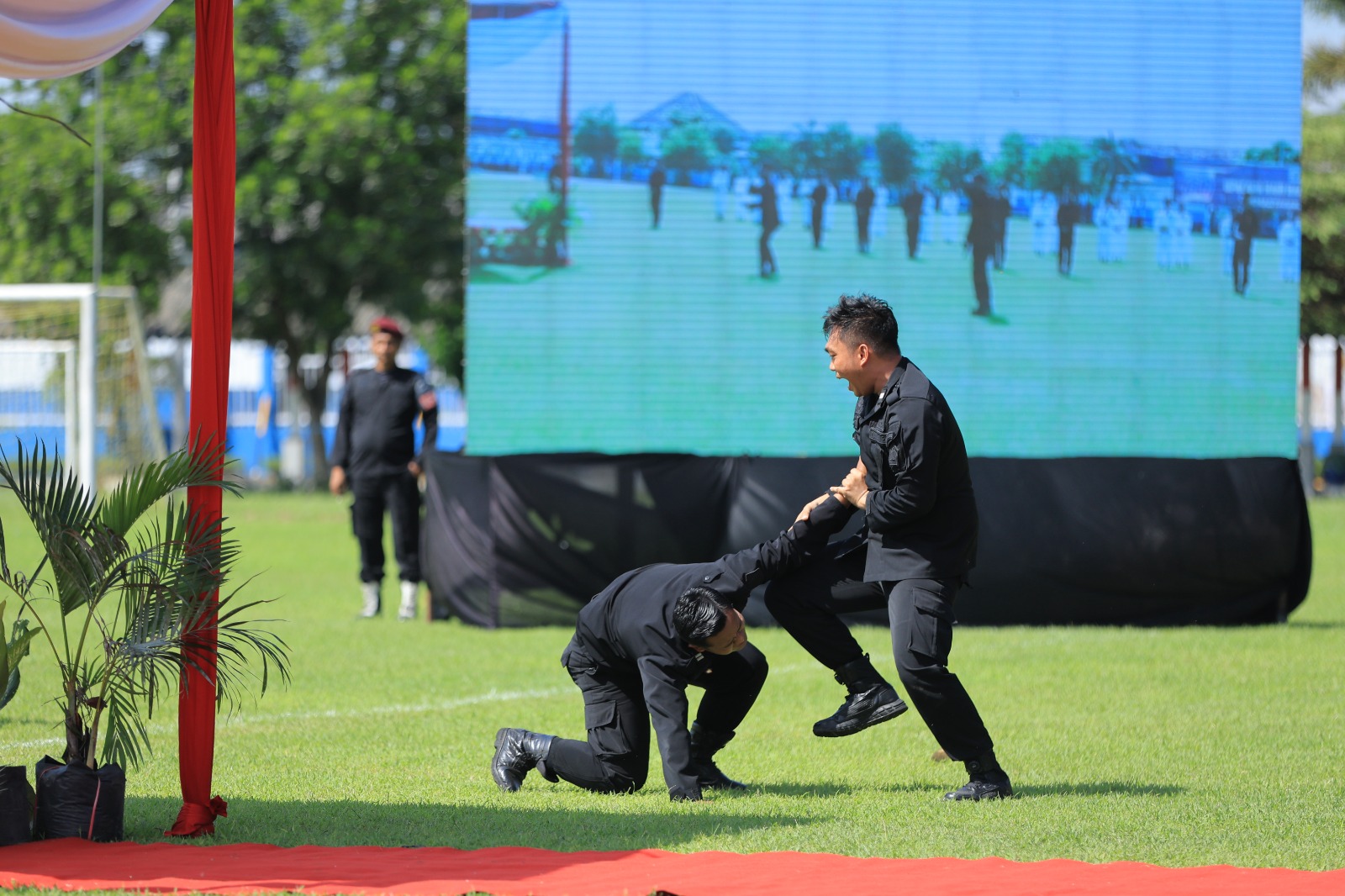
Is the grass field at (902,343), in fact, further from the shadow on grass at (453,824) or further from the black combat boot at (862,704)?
the shadow on grass at (453,824)

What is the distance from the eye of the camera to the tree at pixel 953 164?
53.9ft

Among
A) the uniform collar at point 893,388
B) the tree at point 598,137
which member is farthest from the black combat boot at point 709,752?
the tree at point 598,137

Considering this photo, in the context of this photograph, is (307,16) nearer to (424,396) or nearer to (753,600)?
(424,396)

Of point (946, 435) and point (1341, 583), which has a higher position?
point (946, 435)

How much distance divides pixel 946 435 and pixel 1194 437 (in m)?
10.7

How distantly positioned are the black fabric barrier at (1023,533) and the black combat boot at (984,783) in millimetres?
6018

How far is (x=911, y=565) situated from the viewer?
6.54 metres

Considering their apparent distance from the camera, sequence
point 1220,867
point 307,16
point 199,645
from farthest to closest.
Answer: point 307,16 < point 199,645 < point 1220,867

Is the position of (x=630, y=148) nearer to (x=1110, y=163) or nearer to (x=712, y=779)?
(x=1110, y=163)

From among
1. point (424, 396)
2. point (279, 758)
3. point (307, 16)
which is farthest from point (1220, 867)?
point (307, 16)

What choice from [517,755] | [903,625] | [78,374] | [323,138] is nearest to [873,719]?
[903,625]

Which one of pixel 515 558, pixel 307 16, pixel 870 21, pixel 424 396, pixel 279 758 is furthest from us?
pixel 307 16

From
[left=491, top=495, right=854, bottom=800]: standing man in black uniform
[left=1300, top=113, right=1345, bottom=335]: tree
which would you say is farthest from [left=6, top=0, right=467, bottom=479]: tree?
[left=491, top=495, right=854, bottom=800]: standing man in black uniform

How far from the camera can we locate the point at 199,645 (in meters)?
5.94
